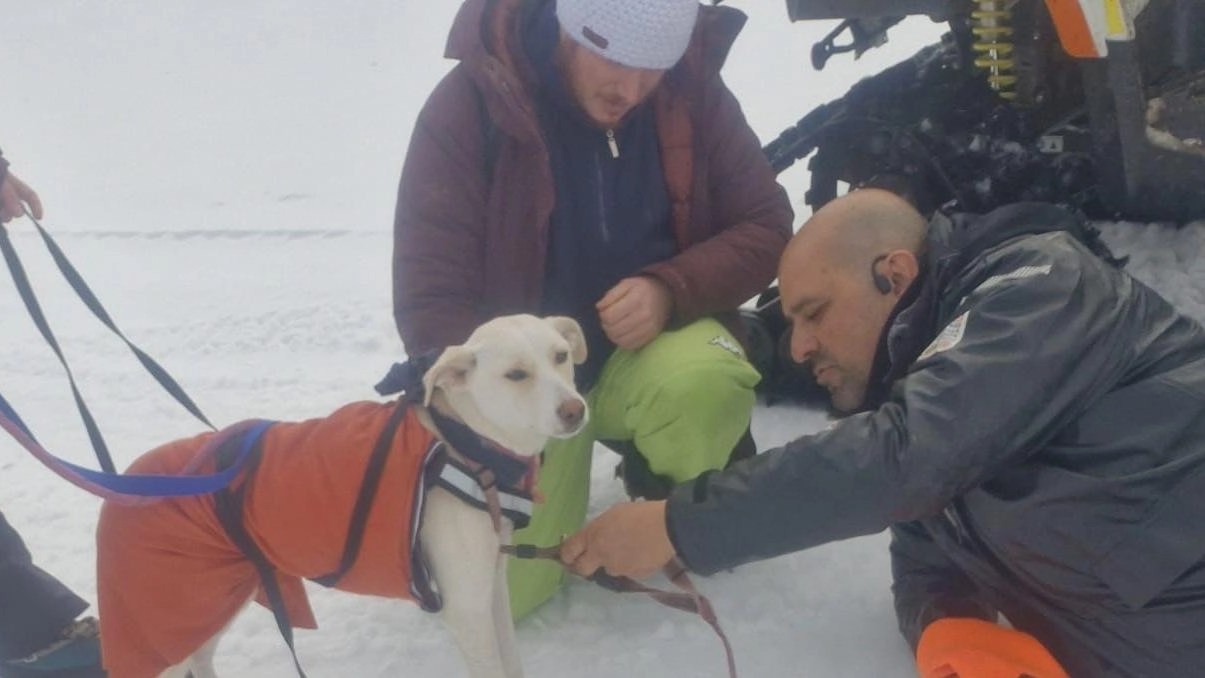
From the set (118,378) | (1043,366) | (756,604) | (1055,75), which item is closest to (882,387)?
(1043,366)

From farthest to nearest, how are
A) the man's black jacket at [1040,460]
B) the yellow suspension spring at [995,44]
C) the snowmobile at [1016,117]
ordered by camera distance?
the yellow suspension spring at [995,44], the snowmobile at [1016,117], the man's black jacket at [1040,460]

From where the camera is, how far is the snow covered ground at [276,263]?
2285 millimetres

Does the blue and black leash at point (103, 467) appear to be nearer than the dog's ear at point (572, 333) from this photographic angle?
Yes

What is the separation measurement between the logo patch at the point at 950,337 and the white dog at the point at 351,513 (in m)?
0.59

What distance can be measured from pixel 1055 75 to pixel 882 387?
1842mm

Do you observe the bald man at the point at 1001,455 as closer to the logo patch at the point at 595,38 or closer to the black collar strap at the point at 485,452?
the black collar strap at the point at 485,452

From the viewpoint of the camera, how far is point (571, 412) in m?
1.86

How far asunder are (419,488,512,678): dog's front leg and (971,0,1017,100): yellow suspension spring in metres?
2.18

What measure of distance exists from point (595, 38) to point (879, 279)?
0.70 meters

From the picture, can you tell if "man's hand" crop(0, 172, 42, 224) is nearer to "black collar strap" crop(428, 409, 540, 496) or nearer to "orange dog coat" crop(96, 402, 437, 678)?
"orange dog coat" crop(96, 402, 437, 678)

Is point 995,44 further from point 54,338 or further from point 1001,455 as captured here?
point 54,338

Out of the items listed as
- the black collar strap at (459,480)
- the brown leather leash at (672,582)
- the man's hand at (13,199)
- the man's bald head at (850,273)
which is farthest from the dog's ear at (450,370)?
the man's hand at (13,199)

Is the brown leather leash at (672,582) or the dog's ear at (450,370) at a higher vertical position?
the dog's ear at (450,370)

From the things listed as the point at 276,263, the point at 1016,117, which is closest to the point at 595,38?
the point at 1016,117
